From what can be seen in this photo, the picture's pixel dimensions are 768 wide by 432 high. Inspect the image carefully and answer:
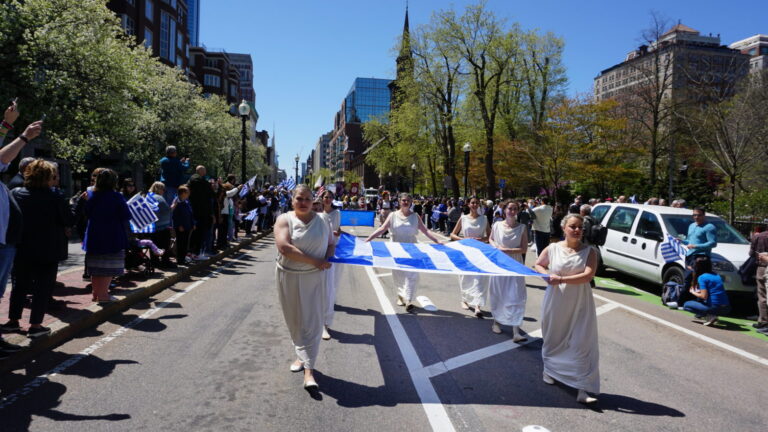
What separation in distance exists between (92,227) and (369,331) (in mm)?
4153

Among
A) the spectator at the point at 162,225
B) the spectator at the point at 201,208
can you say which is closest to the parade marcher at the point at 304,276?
the spectator at the point at 162,225

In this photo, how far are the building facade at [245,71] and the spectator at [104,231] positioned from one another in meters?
148

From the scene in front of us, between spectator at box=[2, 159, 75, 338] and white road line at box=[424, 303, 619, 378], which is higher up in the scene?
spectator at box=[2, 159, 75, 338]

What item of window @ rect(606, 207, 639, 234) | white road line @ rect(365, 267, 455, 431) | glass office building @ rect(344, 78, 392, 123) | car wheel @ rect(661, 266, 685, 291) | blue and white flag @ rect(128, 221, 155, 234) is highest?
glass office building @ rect(344, 78, 392, 123)

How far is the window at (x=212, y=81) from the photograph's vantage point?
3450 inches

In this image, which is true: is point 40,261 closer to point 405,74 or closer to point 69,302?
point 69,302

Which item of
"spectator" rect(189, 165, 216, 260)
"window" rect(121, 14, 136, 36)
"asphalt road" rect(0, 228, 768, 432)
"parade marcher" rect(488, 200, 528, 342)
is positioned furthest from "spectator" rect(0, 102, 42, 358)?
"window" rect(121, 14, 136, 36)

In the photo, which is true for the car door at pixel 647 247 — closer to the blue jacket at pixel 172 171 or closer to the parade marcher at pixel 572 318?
the parade marcher at pixel 572 318

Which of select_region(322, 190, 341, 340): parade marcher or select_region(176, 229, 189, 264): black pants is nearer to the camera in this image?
select_region(322, 190, 341, 340): parade marcher

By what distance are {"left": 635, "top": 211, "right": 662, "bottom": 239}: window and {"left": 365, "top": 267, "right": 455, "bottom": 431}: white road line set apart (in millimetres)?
6431

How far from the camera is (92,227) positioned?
23.7 ft

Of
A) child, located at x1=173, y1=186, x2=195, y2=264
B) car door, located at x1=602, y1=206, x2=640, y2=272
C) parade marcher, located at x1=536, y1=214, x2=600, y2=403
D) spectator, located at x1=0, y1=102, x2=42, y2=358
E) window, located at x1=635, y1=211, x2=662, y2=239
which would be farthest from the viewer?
car door, located at x1=602, y1=206, x2=640, y2=272

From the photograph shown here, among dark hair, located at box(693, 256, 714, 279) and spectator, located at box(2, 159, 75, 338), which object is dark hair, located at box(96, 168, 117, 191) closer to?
spectator, located at box(2, 159, 75, 338)

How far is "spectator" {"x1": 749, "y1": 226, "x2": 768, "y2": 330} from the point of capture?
8.20m
